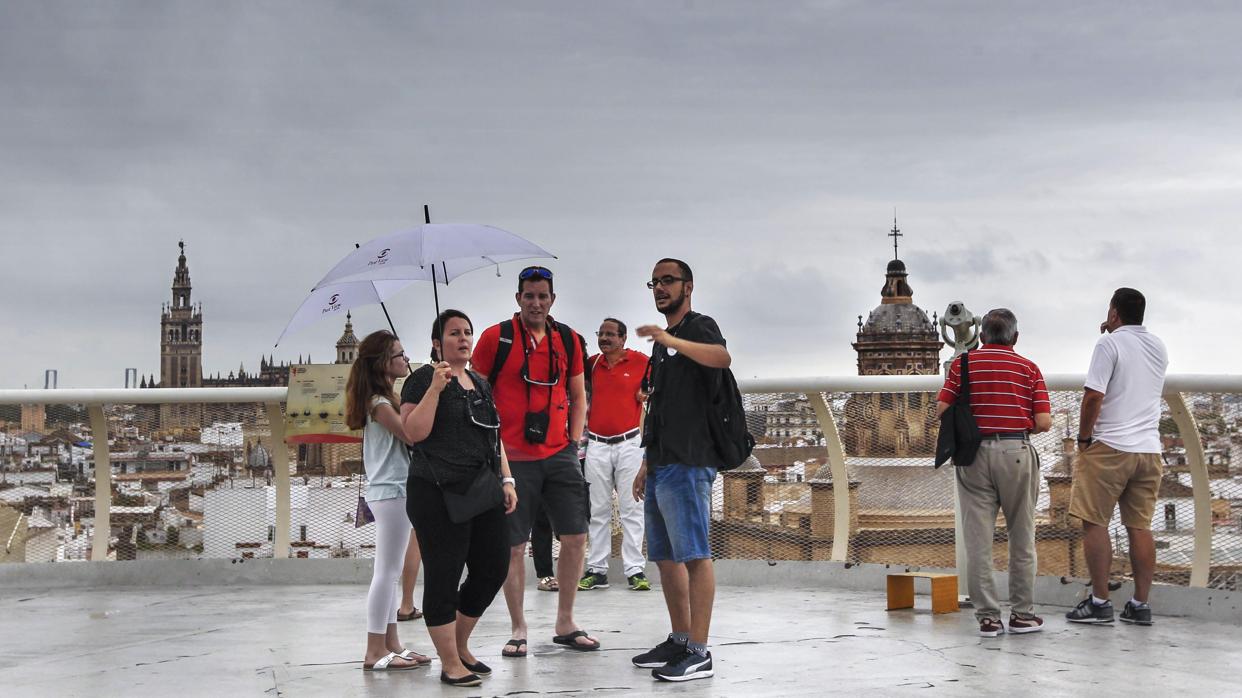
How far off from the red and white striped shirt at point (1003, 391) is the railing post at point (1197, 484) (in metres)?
0.93

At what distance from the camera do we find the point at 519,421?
658cm

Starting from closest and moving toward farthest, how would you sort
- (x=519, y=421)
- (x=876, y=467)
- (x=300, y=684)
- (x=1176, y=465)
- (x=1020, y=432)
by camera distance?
(x=300, y=684) → (x=519, y=421) → (x=1020, y=432) → (x=1176, y=465) → (x=876, y=467)

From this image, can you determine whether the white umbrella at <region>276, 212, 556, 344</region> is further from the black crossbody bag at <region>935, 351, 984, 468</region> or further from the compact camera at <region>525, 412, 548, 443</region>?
the black crossbody bag at <region>935, 351, 984, 468</region>

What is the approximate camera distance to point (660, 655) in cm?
617

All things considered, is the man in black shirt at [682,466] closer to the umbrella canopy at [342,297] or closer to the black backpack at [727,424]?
the black backpack at [727,424]

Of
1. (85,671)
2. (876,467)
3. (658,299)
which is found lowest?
(85,671)

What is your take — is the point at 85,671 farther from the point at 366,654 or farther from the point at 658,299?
the point at 658,299

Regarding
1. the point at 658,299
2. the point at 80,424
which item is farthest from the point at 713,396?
the point at 80,424

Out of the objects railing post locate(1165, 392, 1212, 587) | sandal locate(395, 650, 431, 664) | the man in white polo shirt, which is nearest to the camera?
sandal locate(395, 650, 431, 664)

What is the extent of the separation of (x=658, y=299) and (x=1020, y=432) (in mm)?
2065

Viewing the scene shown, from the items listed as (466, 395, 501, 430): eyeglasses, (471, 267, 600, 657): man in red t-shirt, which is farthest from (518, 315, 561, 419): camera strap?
(466, 395, 501, 430): eyeglasses

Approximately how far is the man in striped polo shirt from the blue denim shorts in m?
1.64

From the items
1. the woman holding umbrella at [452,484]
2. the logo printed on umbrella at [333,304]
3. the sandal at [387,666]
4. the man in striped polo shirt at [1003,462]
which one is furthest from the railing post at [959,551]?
the logo printed on umbrella at [333,304]

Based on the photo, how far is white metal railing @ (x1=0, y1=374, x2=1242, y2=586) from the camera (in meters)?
7.64
